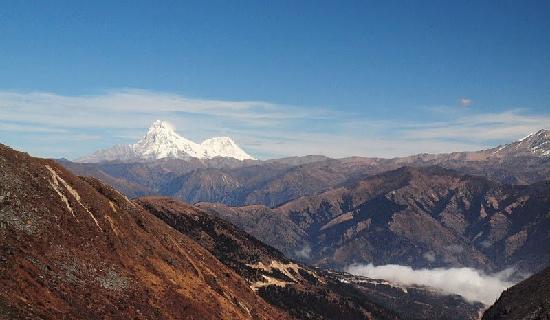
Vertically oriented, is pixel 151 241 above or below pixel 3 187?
below

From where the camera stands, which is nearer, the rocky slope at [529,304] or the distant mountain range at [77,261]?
the distant mountain range at [77,261]

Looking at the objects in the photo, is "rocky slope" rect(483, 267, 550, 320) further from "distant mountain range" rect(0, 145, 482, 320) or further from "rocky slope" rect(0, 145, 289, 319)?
"distant mountain range" rect(0, 145, 482, 320)

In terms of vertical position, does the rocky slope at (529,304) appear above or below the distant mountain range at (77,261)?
below

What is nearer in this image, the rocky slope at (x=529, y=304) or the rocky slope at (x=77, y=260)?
the rocky slope at (x=77, y=260)

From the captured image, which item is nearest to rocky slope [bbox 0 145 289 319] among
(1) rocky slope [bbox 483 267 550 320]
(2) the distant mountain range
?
(2) the distant mountain range

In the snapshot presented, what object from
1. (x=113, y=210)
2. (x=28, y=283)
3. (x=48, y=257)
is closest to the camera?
(x=28, y=283)

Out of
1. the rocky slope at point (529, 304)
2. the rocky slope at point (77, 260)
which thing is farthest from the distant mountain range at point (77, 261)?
the rocky slope at point (529, 304)

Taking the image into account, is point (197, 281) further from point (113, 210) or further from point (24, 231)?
point (24, 231)

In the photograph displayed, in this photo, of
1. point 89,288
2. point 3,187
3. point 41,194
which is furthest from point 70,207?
point 89,288

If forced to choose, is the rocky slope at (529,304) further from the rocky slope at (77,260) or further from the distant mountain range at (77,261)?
the distant mountain range at (77,261)
